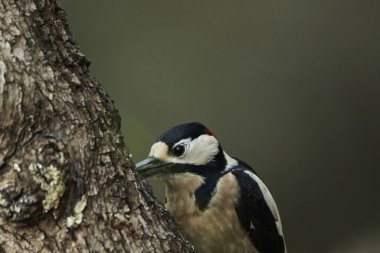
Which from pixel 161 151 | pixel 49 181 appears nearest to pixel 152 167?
pixel 161 151

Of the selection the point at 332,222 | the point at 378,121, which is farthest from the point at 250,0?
the point at 332,222

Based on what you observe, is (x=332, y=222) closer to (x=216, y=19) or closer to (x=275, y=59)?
(x=275, y=59)

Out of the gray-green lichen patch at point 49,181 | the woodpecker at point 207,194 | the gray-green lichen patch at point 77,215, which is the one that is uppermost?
the gray-green lichen patch at point 49,181

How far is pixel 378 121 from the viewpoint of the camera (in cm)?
673

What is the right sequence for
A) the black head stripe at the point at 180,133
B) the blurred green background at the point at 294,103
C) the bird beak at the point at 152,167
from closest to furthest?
1. the bird beak at the point at 152,167
2. the black head stripe at the point at 180,133
3. the blurred green background at the point at 294,103

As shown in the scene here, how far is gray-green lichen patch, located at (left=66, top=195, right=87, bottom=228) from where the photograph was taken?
2.68 m

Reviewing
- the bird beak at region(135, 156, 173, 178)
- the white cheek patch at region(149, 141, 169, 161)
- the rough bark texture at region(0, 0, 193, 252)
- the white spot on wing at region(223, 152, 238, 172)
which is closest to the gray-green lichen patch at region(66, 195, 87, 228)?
the rough bark texture at region(0, 0, 193, 252)

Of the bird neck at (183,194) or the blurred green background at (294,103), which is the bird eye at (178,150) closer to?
the bird neck at (183,194)

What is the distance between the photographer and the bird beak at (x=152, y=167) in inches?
156

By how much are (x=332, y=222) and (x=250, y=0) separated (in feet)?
6.71

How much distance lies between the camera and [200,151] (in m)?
4.23

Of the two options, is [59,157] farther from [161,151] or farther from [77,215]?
[161,151]

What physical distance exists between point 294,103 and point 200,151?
2794 millimetres

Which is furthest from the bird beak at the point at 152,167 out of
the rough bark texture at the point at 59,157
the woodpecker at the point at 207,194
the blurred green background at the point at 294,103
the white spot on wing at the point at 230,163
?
the blurred green background at the point at 294,103
